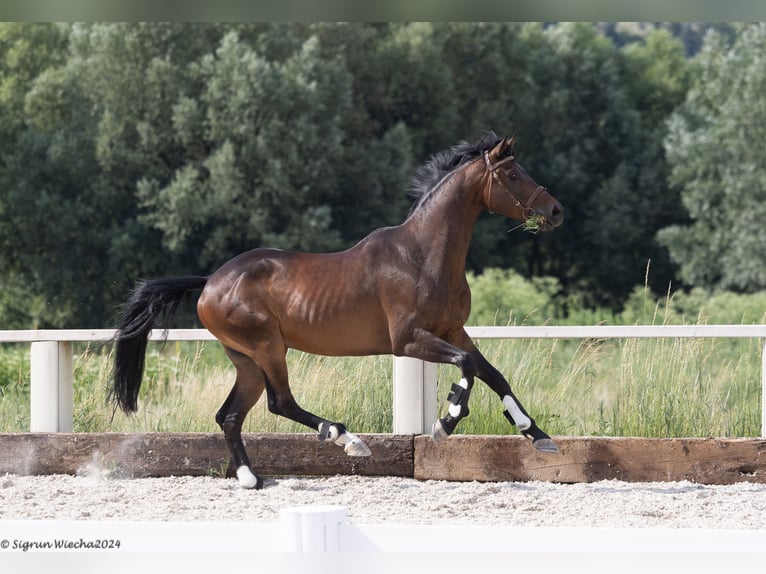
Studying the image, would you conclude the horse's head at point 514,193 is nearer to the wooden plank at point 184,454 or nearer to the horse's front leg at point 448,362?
the horse's front leg at point 448,362

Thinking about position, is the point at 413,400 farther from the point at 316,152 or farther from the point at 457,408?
the point at 316,152

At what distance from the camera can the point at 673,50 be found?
96.1ft

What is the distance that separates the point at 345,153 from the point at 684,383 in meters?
16.4

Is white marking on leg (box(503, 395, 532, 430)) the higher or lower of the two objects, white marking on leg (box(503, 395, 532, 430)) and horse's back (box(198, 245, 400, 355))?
the lower

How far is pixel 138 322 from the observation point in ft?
20.0

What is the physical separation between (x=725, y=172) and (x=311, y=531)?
67.5ft

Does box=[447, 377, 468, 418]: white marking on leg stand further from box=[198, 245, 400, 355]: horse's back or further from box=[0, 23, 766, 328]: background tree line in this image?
box=[0, 23, 766, 328]: background tree line

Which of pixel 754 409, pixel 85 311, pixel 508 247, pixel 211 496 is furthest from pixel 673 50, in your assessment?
pixel 211 496

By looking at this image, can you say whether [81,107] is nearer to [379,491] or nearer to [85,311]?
[85,311]

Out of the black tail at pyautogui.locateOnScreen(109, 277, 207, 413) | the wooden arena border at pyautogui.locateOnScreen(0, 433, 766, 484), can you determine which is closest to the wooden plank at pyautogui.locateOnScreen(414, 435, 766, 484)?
the wooden arena border at pyautogui.locateOnScreen(0, 433, 766, 484)

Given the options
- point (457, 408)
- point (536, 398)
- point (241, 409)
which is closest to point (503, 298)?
point (536, 398)

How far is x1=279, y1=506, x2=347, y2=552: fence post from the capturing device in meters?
3.02

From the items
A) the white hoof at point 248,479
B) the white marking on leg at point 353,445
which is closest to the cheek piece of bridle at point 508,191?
the white marking on leg at point 353,445

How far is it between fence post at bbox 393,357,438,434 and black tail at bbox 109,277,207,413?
4.26 ft
